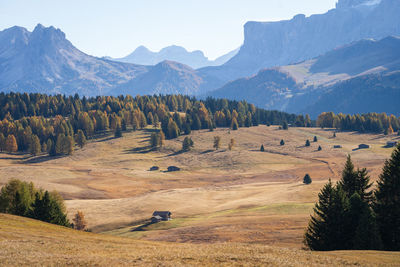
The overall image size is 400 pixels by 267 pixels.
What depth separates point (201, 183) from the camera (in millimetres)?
133750

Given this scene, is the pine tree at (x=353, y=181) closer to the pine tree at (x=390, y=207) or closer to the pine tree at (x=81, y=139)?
the pine tree at (x=390, y=207)

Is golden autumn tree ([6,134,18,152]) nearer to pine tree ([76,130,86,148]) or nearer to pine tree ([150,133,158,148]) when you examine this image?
pine tree ([76,130,86,148])

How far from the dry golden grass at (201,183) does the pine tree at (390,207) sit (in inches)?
514

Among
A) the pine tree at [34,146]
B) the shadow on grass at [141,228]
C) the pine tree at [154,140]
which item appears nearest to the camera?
the shadow on grass at [141,228]

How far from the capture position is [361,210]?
1802 inches

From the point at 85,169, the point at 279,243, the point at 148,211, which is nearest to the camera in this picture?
the point at 279,243

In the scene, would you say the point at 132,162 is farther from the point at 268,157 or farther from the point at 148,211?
the point at 148,211

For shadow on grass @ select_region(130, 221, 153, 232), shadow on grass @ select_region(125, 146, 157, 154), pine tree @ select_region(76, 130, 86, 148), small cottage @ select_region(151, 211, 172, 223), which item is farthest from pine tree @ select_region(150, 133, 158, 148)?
shadow on grass @ select_region(130, 221, 153, 232)

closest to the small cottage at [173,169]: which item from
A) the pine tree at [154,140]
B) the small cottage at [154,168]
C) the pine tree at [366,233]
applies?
the small cottage at [154,168]

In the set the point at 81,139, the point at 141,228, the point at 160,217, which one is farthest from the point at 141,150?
the point at 141,228

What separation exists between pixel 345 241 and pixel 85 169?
121928 millimetres

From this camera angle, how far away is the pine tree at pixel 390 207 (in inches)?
1758

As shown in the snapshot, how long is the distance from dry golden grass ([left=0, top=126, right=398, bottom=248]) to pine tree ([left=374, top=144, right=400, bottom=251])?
13.1 metres

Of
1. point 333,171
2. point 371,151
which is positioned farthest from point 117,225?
point 371,151
